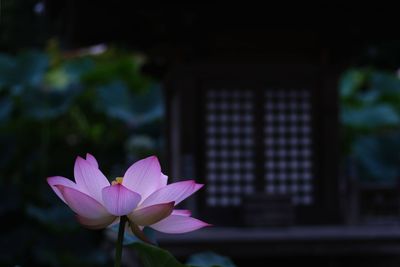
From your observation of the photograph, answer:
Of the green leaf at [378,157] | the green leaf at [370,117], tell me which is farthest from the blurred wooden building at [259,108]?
the green leaf at [370,117]

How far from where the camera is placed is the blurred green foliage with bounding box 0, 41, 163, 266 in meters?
7.12

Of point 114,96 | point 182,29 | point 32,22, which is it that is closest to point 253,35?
point 182,29

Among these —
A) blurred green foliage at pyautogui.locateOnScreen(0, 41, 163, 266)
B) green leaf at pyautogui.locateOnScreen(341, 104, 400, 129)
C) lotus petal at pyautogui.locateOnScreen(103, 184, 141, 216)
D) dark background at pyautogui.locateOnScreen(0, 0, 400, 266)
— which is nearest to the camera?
lotus petal at pyautogui.locateOnScreen(103, 184, 141, 216)

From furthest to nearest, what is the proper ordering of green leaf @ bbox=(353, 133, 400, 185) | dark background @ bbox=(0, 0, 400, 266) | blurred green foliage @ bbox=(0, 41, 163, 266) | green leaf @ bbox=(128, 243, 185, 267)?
1. green leaf @ bbox=(353, 133, 400, 185)
2. blurred green foliage @ bbox=(0, 41, 163, 266)
3. dark background @ bbox=(0, 0, 400, 266)
4. green leaf @ bbox=(128, 243, 185, 267)

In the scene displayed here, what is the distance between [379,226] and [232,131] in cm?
110

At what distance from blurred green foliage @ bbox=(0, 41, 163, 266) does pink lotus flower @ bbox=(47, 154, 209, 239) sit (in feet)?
19.6

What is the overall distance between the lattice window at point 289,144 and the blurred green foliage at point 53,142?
2.39 m

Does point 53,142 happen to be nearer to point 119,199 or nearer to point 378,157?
point 378,157

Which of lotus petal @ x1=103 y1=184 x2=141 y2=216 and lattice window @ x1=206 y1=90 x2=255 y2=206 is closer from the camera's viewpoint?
lotus petal @ x1=103 y1=184 x2=141 y2=216

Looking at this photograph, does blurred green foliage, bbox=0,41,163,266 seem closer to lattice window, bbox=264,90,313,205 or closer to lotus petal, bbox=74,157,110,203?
lattice window, bbox=264,90,313,205

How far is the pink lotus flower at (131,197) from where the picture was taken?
27.4 inches

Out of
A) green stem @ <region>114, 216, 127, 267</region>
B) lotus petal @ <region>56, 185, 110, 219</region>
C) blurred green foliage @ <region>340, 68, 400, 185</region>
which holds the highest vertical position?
blurred green foliage @ <region>340, 68, 400, 185</region>

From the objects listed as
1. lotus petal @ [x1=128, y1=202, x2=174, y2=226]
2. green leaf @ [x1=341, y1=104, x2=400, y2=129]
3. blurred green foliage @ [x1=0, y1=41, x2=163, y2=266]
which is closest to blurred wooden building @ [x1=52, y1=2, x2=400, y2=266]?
blurred green foliage @ [x1=0, y1=41, x2=163, y2=266]

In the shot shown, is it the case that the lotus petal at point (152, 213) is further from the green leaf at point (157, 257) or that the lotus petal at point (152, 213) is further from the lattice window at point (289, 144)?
the lattice window at point (289, 144)
